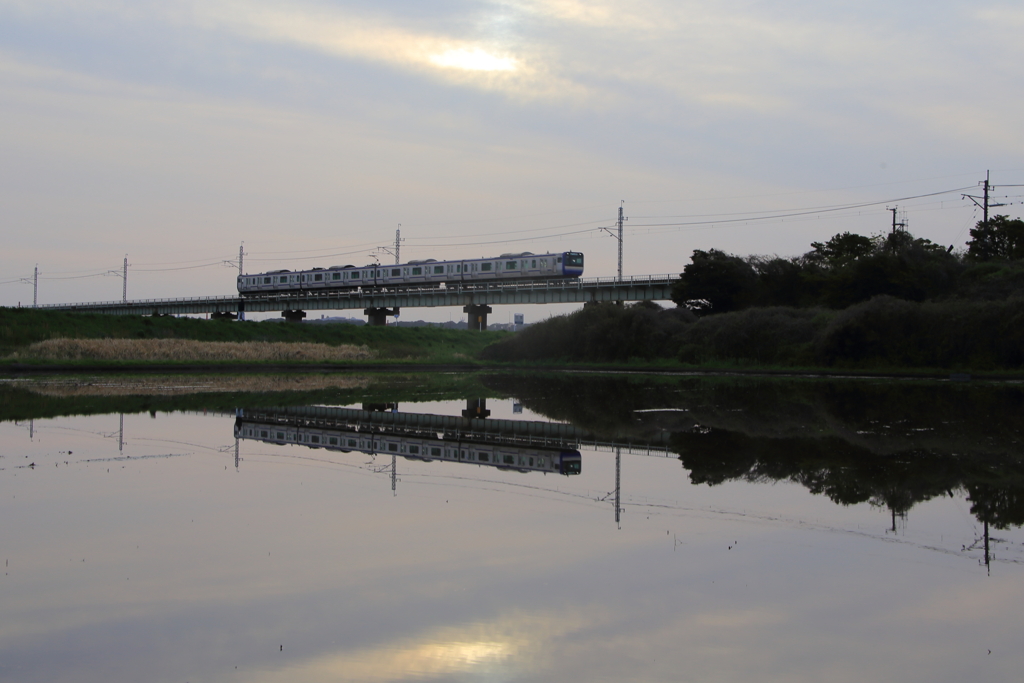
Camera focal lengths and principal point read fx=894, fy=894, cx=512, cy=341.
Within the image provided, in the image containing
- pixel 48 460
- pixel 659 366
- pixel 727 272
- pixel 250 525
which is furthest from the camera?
pixel 727 272

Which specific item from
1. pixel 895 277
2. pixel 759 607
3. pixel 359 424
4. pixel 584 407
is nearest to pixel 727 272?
pixel 895 277

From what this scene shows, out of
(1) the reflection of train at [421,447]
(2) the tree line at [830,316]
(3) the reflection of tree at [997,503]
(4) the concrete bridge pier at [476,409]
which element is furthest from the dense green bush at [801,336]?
(3) the reflection of tree at [997,503]

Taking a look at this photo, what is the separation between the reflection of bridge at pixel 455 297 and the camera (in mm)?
80625

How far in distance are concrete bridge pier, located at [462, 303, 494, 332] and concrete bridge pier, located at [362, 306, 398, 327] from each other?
9.64m

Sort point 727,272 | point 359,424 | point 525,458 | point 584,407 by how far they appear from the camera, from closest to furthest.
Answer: point 525,458
point 359,424
point 584,407
point 727,272

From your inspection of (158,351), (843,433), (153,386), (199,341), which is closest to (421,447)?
(843,433)

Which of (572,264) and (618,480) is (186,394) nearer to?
(618,480)

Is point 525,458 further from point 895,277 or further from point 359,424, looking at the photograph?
point 895,277

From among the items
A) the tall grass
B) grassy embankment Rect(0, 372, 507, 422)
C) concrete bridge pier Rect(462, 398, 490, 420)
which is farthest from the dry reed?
concrete bridge pier Rect(462, 398, 490, 420)

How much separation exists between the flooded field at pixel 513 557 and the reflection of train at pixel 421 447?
0.13 meters

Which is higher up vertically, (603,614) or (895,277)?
(895,277)

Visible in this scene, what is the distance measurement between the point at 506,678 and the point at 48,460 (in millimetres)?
10095

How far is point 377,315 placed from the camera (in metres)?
97.9

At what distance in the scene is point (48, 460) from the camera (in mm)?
12508
